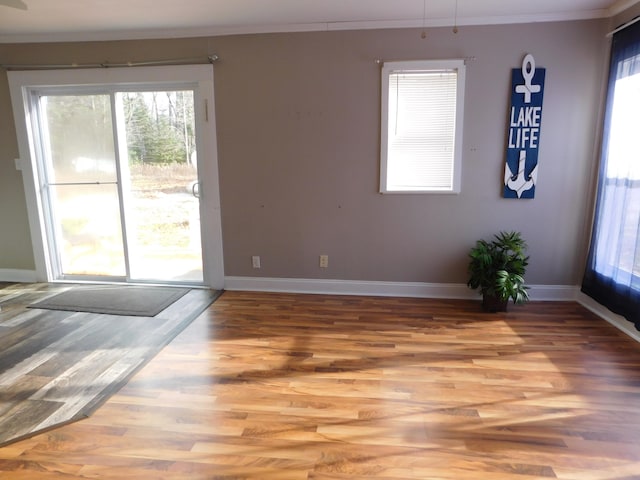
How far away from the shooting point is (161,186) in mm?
4008

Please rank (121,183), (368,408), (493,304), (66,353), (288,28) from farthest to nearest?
1. (121,183)
2. (288,28)
3. (493,304)
4. (66,353)
5. (368,408)

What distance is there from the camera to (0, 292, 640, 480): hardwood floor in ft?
5.61

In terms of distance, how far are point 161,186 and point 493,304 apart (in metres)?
3.29

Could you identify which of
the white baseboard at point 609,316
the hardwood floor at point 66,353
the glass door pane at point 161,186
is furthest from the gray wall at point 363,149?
the hardwood floor at point 66,353

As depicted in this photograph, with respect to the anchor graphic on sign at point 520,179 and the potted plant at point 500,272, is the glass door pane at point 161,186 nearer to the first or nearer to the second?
the potted plant at point 500,272

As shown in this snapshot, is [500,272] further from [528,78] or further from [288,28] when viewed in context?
[288,28]

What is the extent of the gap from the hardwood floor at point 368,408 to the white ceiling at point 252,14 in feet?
7.98

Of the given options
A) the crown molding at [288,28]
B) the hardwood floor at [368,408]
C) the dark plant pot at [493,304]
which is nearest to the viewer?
the hardwood floor at [368,408]

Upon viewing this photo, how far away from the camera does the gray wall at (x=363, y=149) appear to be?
337cm

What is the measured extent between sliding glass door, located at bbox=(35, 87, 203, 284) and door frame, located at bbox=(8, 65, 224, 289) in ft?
0.24

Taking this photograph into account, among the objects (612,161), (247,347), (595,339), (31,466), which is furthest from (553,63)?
(31,466)

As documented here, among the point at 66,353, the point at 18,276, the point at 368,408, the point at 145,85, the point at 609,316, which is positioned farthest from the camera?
the point at 18,276

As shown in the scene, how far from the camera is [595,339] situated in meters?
2.85

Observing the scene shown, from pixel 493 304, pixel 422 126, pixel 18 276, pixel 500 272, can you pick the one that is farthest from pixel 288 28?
pixel 18 276
